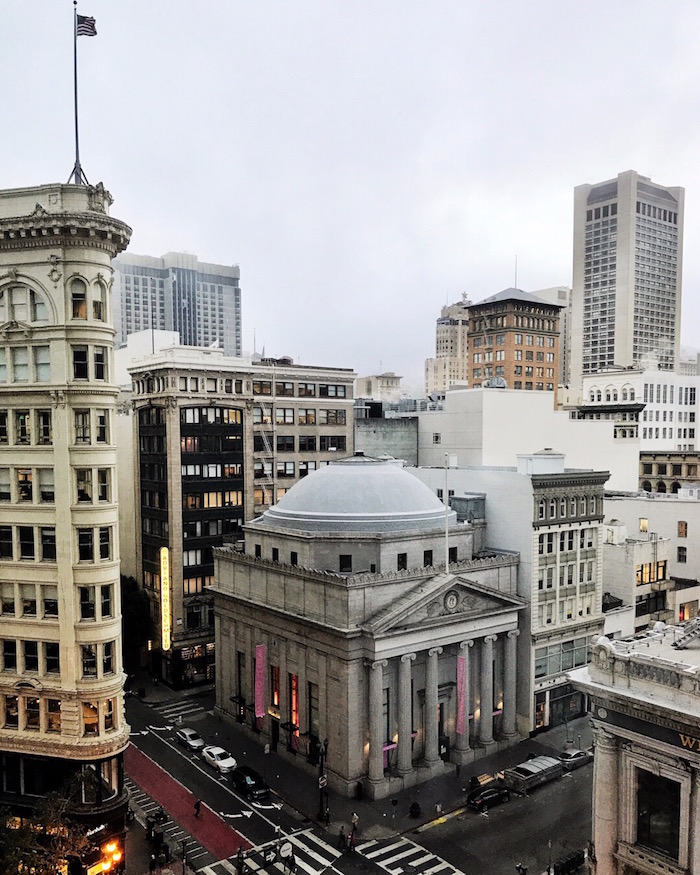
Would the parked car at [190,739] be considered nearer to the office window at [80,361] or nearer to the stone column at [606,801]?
the office window at [80,361]

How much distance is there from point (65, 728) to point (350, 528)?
25.0 metres

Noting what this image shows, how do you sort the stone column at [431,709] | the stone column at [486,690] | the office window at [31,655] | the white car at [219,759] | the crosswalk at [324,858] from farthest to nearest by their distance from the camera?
the stone column at [486,690], the white car at [219,759], the stone column at [431,709], the crosswalk at [324,858], the office window at [31,655]

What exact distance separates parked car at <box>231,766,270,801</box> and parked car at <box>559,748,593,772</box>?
21582mm

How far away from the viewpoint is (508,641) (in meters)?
57.4

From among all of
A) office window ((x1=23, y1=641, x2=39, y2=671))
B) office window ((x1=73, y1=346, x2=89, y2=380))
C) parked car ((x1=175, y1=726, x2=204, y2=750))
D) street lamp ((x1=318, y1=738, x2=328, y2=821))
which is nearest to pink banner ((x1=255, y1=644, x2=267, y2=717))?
parked car ((x1=175, y1=726, x2=204, y2=750))

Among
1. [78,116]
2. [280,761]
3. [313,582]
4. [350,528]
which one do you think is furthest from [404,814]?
[78,116]

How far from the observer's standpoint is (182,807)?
156ft

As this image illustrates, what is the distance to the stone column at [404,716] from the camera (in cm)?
5019

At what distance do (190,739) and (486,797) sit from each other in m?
23.4

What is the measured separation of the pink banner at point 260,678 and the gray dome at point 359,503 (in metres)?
10.0

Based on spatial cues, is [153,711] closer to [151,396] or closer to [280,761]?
[280,761]

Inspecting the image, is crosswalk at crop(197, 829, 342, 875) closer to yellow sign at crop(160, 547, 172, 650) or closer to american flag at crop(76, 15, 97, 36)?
yellow sign at crop(160, 547, 172, 650)

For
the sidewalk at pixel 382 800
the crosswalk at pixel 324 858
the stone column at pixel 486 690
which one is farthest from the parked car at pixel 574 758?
the crosswalk at pixel 324 858

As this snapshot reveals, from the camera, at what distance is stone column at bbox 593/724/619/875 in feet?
101
